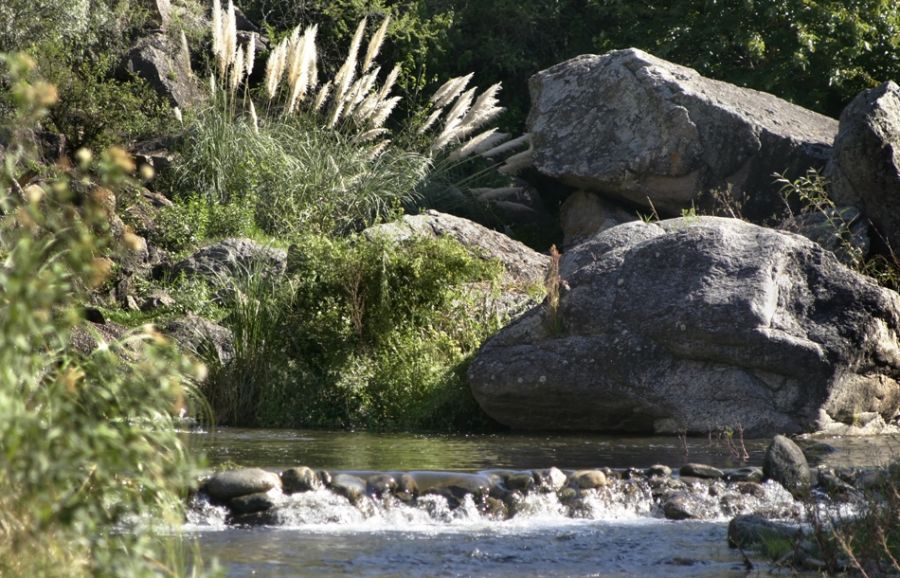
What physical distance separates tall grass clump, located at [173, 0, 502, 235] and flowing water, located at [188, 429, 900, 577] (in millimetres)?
5727

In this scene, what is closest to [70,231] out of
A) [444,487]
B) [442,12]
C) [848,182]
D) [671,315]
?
[444,487]

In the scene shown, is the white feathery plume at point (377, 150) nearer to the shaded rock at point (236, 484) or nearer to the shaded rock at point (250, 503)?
the shaded rock at point (236, 484)

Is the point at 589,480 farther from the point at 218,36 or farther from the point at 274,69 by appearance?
the point at 218,36

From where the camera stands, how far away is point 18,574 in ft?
13.0

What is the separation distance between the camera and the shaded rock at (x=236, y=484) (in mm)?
7613

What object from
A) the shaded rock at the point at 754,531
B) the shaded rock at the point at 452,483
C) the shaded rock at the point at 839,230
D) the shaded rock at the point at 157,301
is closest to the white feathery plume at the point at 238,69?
the shaded rock at the point at 157,301

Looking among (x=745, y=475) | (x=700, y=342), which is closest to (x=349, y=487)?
(x=745, y=475)

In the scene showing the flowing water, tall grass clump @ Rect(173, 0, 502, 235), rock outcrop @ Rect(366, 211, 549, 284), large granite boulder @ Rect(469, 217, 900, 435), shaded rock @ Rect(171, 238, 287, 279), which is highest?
tall grass clump @ Rect(173, 0, 502, 235)

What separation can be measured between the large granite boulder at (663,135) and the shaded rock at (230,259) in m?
4.27

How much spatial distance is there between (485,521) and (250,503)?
4.33 feet

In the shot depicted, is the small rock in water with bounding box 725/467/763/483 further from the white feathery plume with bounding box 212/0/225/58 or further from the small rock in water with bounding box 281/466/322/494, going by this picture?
the white feathery plume with bounding box 212/0/225/58

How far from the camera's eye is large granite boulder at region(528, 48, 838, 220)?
15.7 meters

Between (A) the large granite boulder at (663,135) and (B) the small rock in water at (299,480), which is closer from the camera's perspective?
(B) the small rock in water at (299,480)

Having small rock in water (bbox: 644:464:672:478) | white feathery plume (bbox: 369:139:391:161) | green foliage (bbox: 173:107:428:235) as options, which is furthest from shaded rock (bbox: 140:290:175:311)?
small rock in water (bbox: 644:464:672:478)
